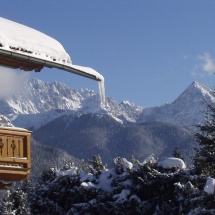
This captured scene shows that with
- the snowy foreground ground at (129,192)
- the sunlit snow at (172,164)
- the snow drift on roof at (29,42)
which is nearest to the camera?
the snow drift on roof at (29,42)

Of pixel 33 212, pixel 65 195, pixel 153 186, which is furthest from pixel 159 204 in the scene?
pixel 33 212

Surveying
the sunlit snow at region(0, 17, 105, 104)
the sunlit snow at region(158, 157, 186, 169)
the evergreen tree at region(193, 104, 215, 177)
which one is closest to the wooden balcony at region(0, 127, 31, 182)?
the sunlit snow at region(0, 17, 105, 104)

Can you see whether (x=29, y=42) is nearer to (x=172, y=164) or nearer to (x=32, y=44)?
(x=32, y=44)

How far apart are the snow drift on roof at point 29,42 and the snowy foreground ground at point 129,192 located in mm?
12690

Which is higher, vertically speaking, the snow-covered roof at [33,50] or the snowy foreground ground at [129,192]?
the snowy foreground ground at [129,192]

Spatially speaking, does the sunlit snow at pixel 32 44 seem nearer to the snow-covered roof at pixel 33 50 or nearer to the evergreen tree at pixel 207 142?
the snow-covered roof at pixel 33 50

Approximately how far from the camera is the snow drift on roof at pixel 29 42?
14.1m

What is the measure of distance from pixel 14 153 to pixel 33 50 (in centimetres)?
333

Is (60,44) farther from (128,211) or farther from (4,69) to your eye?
(128,211)

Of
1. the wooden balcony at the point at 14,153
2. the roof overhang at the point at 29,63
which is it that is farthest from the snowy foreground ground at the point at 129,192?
the roof overhang at the point at 29,63

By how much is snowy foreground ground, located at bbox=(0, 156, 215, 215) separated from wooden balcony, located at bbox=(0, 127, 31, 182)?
10.7m

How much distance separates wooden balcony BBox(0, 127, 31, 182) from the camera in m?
16.3

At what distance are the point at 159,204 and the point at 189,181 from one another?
2847mm

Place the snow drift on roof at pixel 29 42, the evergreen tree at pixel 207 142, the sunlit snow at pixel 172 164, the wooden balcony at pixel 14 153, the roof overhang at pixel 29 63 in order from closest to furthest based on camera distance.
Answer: the snow drift on roof at pixel 29 42, the roof overhang at pixel 29 63, the wooden balcony at pixel 14 153, the evergreen tree at pixel 207 142, the sunlit snow at pixel 172 164
